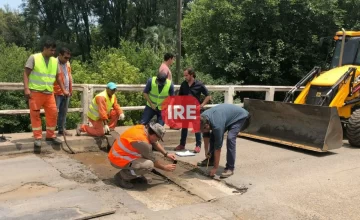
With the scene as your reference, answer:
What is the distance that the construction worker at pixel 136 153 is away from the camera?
15.3 feet

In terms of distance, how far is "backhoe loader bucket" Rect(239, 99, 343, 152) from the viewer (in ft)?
23.0

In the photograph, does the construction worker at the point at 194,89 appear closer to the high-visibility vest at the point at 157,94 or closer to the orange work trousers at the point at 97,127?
the high-visibility vest at the point at 157,94

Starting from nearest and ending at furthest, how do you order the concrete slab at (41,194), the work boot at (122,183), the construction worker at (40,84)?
the concrete slab at (41,194)
the work boot at (122,183)
the construction worker at (40,84)

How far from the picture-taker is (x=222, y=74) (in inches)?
695

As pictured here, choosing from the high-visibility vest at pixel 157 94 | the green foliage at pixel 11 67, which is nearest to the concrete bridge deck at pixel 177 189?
the high-visibility vest at pixel 157 94

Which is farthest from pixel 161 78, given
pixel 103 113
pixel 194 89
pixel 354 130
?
pixel 354 130

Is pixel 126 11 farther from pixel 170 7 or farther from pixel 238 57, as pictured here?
pixel 238 57

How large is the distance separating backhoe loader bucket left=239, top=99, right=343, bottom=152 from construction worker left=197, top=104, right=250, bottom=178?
2.20 metres

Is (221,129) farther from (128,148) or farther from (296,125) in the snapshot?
(296,125)

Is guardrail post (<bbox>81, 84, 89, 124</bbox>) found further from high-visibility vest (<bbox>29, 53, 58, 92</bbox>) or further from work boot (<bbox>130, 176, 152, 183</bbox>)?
work boot (<bbox>130, 176, 152, 183</bbox>)

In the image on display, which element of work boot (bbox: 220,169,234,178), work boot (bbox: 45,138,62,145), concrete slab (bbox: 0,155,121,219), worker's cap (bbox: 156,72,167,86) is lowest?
work boot (bbox: 220,169,234,178)

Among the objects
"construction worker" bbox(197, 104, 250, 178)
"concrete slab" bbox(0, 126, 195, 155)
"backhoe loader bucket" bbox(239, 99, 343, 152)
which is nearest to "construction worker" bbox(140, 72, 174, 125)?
"concrete slab" bbox(0, 126, 195, 155)

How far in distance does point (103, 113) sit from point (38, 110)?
1.10 metres

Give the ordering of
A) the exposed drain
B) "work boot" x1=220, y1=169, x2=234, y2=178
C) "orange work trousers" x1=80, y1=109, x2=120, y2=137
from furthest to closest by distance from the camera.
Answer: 1. "orange work trousers" x1=80, y1=109, x2=120, y2=137
2. "work boot" x1=220, y1=169, x2=234, y2=178
3. the exposed drain
